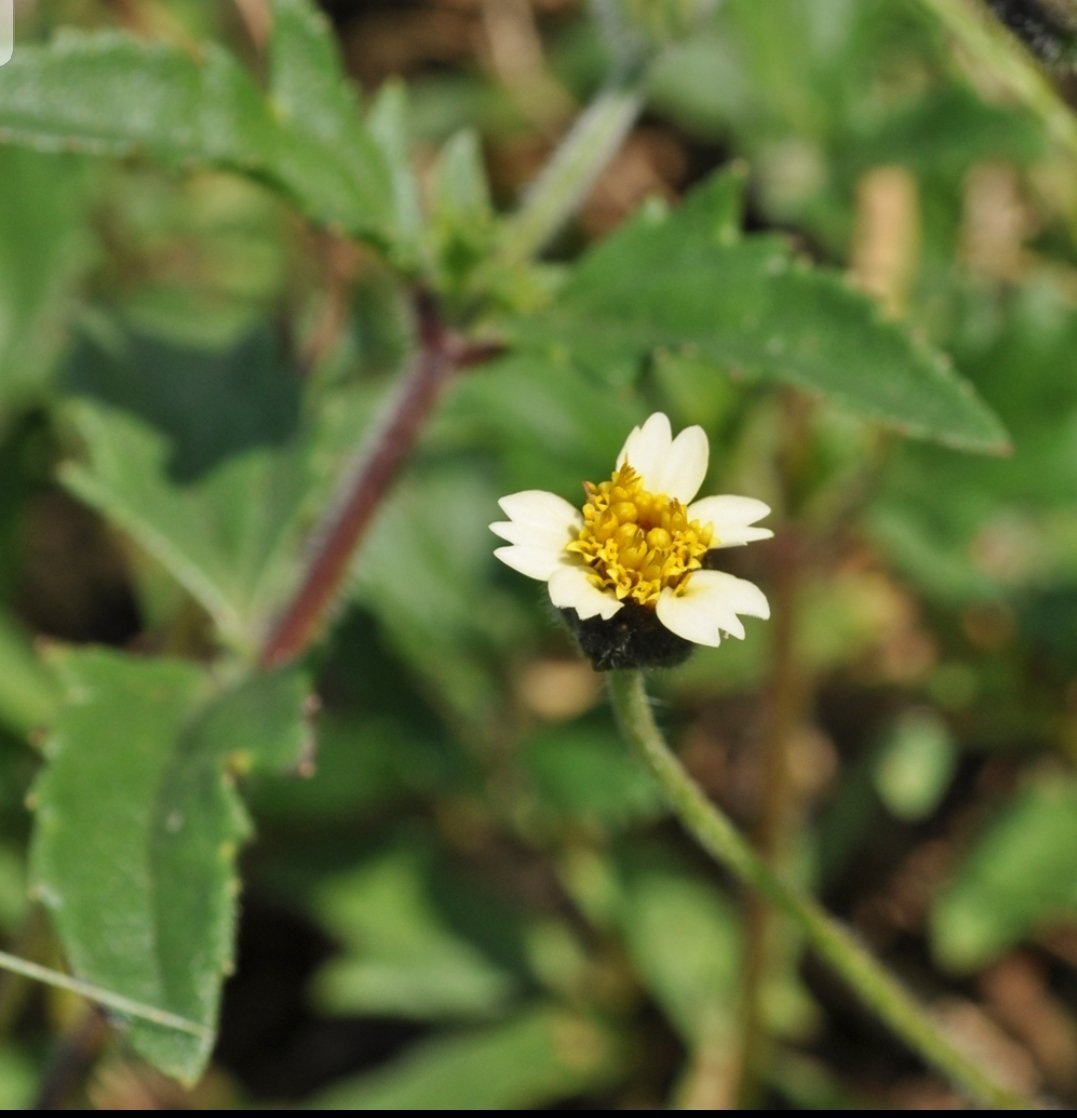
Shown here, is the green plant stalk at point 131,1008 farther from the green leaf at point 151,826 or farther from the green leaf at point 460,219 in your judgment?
the green leaf at point 460,219

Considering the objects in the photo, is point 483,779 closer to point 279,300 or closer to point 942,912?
point 942,912

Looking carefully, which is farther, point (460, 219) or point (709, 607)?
point (460, 219)

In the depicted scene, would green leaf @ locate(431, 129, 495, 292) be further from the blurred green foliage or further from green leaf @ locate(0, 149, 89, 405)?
green leaf @ locate(0, 149, 89, 405)

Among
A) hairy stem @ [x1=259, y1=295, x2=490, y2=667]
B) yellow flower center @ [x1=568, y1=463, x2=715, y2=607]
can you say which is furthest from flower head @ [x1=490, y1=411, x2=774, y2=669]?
hairy stem @ [x1=259, y1=295, x2=490, y2=667]

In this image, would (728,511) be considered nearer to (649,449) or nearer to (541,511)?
(649,449)

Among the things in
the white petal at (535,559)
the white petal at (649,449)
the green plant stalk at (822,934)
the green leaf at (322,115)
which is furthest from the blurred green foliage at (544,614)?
the green plant stalk at (822,934)

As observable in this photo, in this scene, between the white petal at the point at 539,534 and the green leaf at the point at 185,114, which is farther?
the green leaf at the point at 185,114

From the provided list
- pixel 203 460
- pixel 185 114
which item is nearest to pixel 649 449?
pixel 185 114
